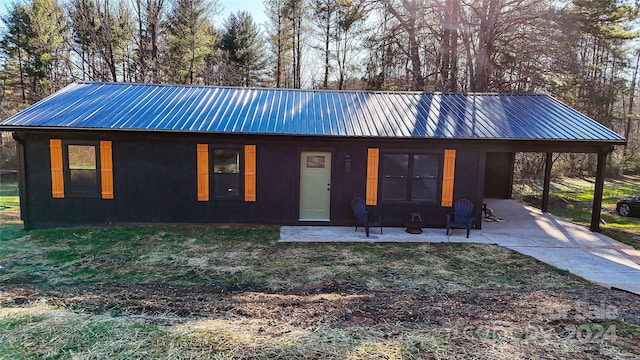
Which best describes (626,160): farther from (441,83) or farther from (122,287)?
(122,287)

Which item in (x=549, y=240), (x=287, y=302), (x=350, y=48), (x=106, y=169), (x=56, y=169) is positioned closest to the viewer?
(x=287, y=302)

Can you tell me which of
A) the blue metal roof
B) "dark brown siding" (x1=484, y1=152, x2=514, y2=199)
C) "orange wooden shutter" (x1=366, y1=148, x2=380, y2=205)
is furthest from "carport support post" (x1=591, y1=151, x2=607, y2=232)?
"orange wooden shutter" (x1=366, y1=148, x2=380, y2=205)

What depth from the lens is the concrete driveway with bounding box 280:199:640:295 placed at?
6.30 m

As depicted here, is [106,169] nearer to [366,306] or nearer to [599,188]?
[366,306]

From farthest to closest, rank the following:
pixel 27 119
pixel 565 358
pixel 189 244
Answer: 1. pixel 27 119
2. pixel 189 244
3. pixel 565 358

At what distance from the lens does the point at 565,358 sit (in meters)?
2.94

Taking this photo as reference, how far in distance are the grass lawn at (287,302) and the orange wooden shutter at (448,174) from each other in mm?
1579

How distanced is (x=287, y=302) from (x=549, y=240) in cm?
668

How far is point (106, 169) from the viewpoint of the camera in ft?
28.2

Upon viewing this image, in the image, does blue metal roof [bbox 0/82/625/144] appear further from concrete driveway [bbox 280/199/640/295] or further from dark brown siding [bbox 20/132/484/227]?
concrete driveway [bbox 280/199/640/295]

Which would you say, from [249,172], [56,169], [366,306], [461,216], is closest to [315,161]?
[249,172]

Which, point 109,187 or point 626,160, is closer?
point 109,187

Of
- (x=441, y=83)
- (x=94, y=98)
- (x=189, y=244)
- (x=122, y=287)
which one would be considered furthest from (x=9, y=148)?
(x=441, y=83)

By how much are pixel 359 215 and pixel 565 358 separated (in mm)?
5704
